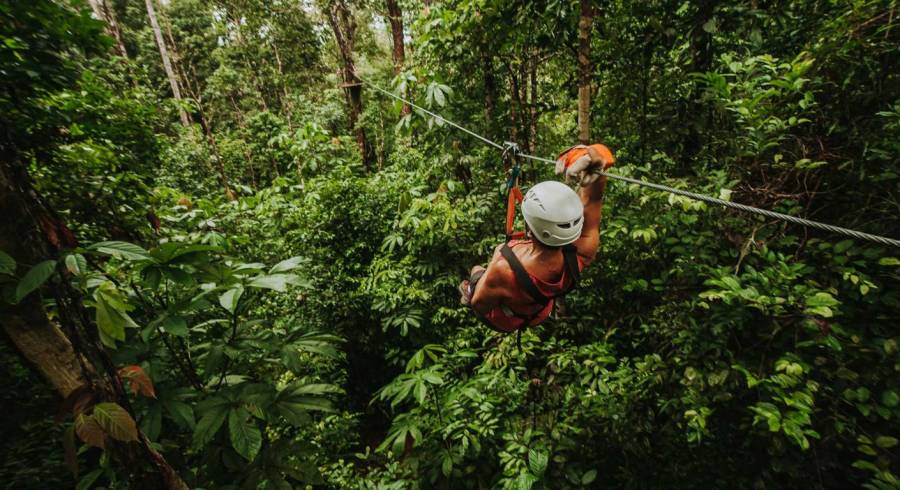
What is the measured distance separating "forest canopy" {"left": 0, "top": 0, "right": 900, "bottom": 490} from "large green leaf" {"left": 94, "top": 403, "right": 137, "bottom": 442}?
0.04 feet

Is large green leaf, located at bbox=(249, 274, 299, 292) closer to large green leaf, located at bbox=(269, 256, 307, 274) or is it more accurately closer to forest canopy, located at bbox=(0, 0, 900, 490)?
forest canopy, located at bbox=(0, 0, 900, 490)

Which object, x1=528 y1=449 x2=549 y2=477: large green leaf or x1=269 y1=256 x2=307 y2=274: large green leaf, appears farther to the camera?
x1=528 y1=449 x2=549 y2=477: large green leaf

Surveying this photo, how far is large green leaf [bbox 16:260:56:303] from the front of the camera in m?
1.17

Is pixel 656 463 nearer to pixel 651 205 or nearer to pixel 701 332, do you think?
pixel 701 332

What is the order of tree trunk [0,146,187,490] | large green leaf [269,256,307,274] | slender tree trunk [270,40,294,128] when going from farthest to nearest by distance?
slender tree trunk [270,40,294,128]
large green leaf [269,256,307,274]
tree trunk [0,146,187,490]

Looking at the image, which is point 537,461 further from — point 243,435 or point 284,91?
point 284,91

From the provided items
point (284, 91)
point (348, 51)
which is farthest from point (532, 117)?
point (284, 91)

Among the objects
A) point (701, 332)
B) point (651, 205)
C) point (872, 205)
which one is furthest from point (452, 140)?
point (872, 205)

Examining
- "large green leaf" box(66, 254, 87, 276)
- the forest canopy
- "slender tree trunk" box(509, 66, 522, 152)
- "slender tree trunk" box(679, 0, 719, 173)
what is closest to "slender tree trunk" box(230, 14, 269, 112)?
the forest canopy

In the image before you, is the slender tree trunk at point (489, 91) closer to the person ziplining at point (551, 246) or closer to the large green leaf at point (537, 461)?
the person ziplining at point (551, 246)

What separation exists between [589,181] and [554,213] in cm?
38

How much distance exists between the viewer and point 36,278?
1.20 m

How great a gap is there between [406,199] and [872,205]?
375cm

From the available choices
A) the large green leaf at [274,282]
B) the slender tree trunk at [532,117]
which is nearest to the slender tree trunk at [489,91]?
the slender tree trunk at [532,117]
